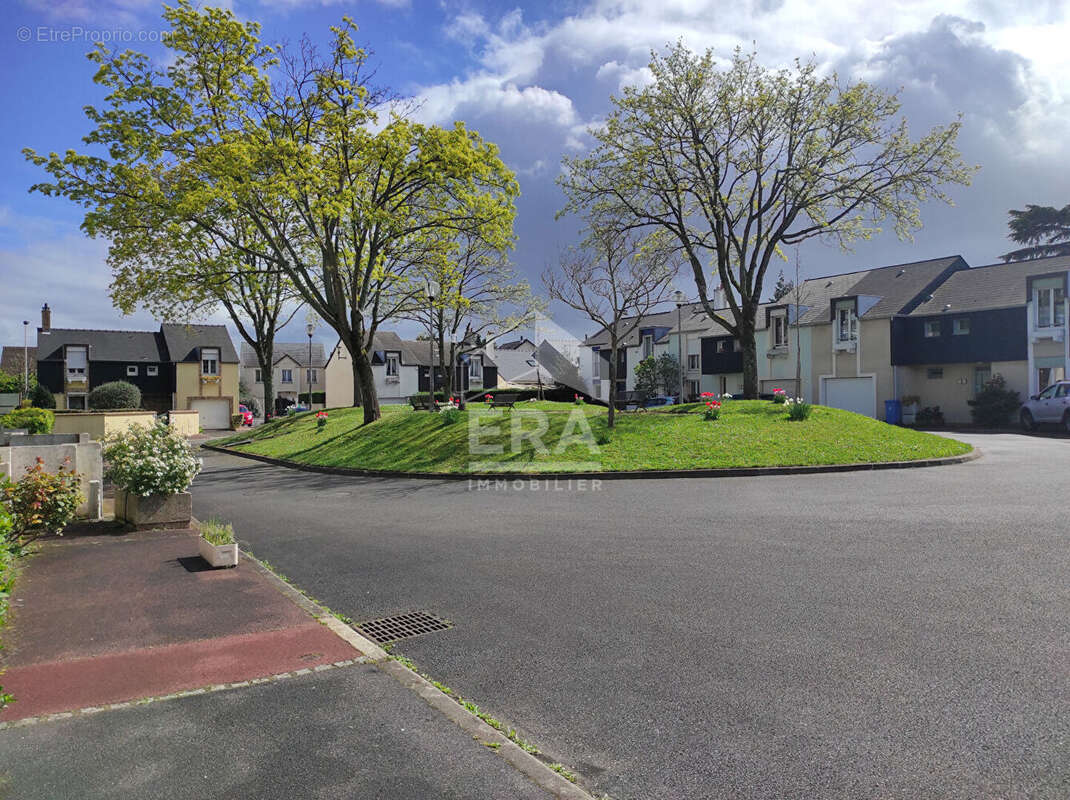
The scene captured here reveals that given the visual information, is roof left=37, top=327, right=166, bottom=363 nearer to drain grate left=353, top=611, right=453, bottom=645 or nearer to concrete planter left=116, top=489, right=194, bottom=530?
concrete planter left=116, top=489, right=194, bottom=530

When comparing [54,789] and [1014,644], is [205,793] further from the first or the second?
[1014,644]

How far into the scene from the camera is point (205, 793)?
3191 millimetres

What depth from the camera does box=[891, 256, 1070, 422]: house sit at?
109ft

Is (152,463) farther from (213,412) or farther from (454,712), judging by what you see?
(213,412)

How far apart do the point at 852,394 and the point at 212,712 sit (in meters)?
41.8

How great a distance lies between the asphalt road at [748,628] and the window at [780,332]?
34903 millimetres

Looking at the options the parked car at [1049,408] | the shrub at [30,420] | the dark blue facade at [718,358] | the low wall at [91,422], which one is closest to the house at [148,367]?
the low wall at [91,422]

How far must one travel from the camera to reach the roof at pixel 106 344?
5475cm

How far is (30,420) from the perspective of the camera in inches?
895

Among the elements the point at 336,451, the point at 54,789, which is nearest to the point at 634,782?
the point at 54,789

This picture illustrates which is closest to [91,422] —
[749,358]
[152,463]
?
[152,463]

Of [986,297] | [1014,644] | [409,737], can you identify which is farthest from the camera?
[986,297]

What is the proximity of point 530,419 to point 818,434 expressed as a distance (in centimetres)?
838

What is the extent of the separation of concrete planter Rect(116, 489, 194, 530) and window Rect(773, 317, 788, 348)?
136ft
